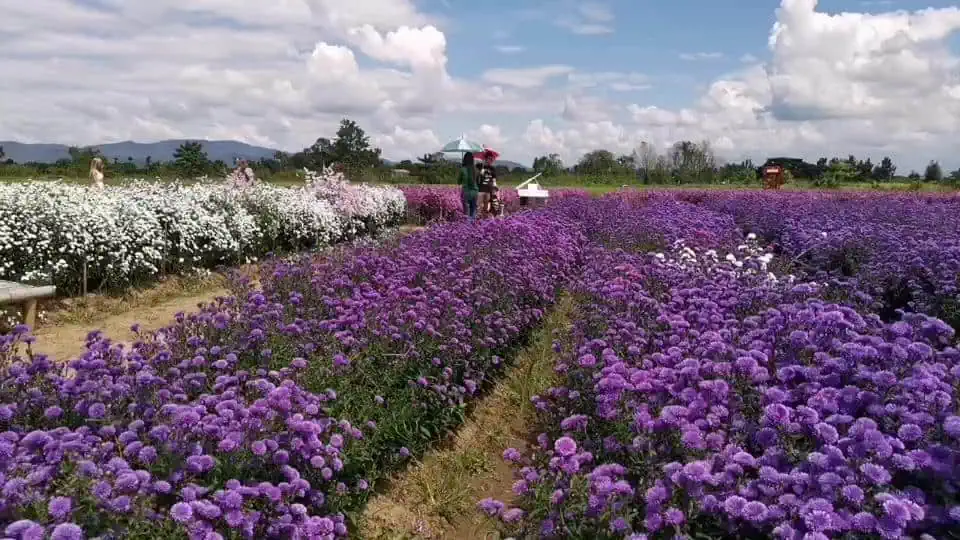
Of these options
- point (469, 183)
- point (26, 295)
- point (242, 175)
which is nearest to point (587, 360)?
point (26, 295)

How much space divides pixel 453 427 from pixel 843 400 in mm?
2500

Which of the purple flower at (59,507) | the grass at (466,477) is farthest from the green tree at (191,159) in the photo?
the purple flower at (59,507)

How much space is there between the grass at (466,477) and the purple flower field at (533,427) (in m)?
0.14

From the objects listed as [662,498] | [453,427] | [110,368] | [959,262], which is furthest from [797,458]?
[959,262]

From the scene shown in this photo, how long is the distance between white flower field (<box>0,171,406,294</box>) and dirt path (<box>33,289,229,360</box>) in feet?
2.06

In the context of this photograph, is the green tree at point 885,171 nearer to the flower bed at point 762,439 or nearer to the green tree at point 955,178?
the green tree at point 955,178

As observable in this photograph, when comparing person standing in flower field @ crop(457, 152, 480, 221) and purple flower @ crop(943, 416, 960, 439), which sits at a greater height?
person standing in flower field @ crop(457, 152, 480, 221)

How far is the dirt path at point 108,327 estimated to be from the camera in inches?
248

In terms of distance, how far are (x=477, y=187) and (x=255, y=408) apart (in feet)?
37.8

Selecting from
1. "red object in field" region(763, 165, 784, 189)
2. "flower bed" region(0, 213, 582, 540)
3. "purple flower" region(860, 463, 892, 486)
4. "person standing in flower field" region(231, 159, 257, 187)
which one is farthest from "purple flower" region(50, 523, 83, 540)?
"red object in field" region(763, 165, 784, 189)

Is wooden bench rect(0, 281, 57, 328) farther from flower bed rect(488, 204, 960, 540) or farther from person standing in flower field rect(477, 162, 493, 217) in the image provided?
person standing in flower field rect(477, 162, 493, 217)

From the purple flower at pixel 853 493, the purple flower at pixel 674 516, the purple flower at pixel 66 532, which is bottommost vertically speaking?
the purple flower at pixel 674 516

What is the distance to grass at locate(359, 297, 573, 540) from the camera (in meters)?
3.78

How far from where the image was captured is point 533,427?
4863 millimetres
